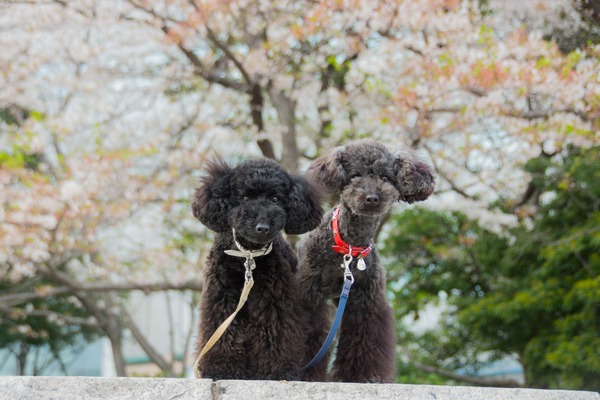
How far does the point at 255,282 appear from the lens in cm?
300

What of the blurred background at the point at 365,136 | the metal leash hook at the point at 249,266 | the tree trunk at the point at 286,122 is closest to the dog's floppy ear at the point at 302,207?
the metal leash hook at the point at 249,266

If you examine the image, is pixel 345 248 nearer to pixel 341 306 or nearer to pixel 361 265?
pixel 361 265

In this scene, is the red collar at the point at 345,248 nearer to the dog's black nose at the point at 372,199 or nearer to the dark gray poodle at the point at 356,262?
the dark gray poodle at the point at 356,262

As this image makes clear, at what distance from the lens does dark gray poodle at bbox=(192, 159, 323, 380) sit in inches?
116

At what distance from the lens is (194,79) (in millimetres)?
9039

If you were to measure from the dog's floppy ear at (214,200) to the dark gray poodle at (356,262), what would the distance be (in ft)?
1.34

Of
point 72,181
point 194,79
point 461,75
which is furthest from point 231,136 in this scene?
point 461,75

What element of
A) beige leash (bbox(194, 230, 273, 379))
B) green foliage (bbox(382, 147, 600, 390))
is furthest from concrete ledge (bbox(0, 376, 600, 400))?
green foliage (bbox(382, 147, 600, 390))

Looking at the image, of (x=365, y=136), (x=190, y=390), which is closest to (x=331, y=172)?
(x=190, y=390)

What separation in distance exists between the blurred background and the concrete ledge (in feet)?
10.9

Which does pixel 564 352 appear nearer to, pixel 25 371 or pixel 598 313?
pixel 598 313

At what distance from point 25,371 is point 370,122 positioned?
1153 centimetres

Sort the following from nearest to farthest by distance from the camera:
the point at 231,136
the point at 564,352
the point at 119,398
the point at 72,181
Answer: the point at 119,398 → the point at 564,352 → the point at 72,181 → the point at 231,136

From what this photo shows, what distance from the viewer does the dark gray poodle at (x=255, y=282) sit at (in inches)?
116
